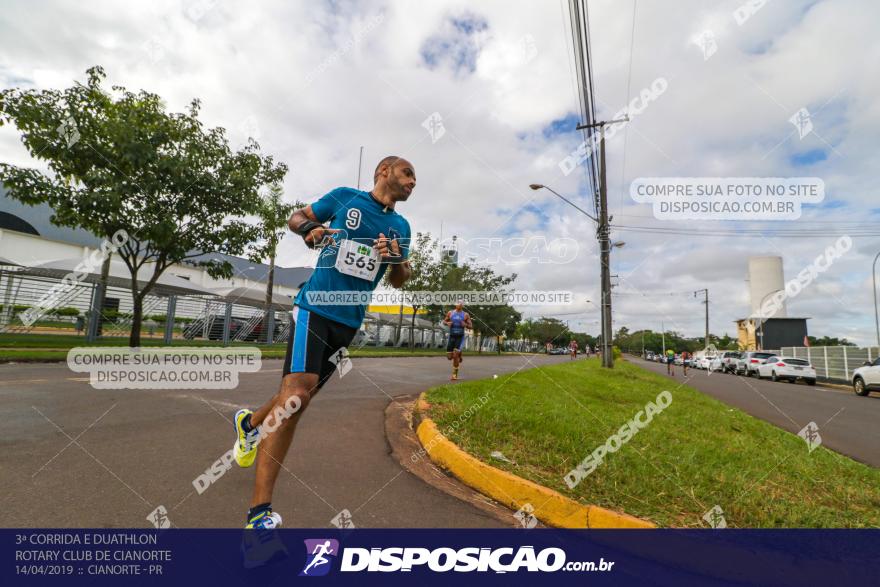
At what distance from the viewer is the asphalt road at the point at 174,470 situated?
2.17m

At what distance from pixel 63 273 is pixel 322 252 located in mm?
17991

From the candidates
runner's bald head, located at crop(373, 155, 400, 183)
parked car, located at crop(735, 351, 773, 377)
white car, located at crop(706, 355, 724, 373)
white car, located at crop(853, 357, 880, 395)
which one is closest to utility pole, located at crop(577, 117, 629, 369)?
white car, located at crop(853, 357, 880, 395)

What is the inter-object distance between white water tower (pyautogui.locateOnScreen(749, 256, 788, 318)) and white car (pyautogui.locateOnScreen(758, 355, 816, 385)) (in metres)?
30.5

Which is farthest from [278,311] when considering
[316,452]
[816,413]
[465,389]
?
[816,413]

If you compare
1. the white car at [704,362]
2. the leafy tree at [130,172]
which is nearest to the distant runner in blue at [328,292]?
the leafy tree at [130,172]

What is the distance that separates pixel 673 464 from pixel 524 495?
140 cm

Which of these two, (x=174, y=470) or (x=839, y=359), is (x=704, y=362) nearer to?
(x=839, y=359)

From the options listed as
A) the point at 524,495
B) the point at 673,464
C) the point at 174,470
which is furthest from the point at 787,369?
the point at 174,470

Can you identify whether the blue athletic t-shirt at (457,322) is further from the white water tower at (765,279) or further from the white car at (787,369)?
the white water tower at (765,279)

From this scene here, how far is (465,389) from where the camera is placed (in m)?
6.04

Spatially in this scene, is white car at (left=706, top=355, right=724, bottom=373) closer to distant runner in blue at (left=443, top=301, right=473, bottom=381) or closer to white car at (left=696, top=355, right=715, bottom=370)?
white car at (left=696, top=355, right=715, bottom=370)

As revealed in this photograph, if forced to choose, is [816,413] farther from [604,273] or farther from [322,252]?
[322,252]

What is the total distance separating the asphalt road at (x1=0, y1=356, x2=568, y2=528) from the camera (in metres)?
2.17

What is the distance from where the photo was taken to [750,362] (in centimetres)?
2719
